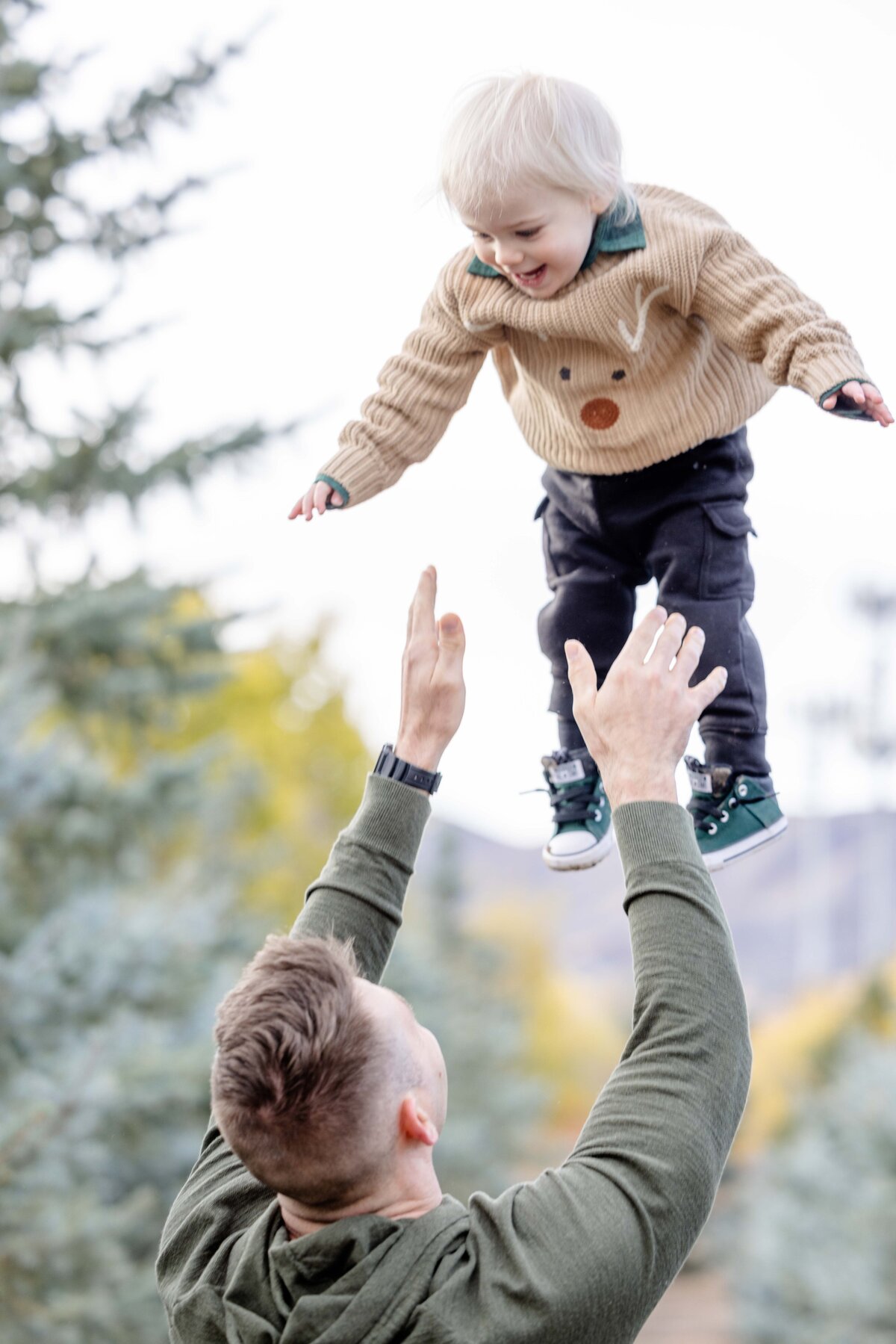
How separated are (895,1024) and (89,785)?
37.1 feet

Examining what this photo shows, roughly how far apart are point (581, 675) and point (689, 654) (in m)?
0.13

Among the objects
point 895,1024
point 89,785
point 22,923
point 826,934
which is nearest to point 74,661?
point 89,785

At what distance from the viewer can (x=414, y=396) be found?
2000 millimetres

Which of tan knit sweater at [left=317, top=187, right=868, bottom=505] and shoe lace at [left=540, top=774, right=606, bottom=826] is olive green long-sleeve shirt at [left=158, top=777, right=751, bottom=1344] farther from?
tan knit sweater at [left=317, top=187, right=868, bottom=505]

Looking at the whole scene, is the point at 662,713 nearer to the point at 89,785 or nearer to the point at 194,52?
the point at 89,785

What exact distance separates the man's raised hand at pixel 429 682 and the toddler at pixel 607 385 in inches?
6.8

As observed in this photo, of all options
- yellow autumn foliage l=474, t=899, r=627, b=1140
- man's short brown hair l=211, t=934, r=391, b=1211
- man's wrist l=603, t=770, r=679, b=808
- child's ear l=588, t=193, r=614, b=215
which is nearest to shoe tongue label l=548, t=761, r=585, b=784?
man's wrist l=603, t=770, r=679, b=808

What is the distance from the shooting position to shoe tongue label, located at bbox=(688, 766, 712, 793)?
2.00 m

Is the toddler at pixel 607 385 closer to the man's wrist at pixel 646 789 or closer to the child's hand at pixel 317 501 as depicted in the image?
the child's hand at pixel 317 501

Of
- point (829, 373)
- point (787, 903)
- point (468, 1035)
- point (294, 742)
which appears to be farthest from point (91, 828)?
point (787, 903)

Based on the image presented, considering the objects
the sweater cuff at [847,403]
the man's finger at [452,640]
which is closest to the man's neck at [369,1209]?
the man's finger at [452,640]

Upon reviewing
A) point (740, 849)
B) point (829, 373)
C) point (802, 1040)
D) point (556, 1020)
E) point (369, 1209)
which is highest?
point (829, 373)

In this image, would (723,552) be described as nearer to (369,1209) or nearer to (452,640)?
(452,640)

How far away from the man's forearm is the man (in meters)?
0.23
